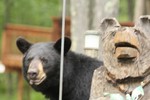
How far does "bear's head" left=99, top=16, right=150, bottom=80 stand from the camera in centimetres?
549

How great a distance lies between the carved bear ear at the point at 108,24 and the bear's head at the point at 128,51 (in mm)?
52

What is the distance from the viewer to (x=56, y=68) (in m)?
8.01

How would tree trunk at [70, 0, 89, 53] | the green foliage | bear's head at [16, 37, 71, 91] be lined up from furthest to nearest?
the green foliage
tree trunk at [70, 0, 89, 53]
bear's head at [16, 37, 71, 91]

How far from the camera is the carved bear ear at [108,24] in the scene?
577 cm

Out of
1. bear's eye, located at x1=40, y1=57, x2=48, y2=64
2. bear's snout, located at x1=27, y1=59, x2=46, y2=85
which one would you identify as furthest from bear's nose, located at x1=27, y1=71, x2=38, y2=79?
bear's eye, located at x1=40, y1=57, x2=48, y2=64

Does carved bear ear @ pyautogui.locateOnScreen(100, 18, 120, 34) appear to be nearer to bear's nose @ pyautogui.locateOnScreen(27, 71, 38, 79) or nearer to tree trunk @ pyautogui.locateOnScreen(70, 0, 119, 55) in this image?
bear's nose @ pyautogui.locateOnScreen(27, 71, 38, 79)

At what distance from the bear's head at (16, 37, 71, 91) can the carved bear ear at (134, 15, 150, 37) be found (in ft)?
6.73

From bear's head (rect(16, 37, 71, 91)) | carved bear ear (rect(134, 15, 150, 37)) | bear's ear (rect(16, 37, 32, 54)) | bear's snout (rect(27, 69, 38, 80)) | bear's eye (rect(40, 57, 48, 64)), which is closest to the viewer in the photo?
carved bear ear (rect(134, 15, 150, 37))

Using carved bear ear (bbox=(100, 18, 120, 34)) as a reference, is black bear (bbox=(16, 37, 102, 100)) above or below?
below

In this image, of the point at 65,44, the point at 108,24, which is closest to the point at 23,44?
the point at 65,44

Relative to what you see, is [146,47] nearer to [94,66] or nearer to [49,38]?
[94,66]

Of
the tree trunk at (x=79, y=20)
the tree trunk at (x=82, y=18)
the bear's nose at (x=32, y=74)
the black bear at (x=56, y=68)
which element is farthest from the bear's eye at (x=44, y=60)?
the tree trunk at (x=79, y=20)

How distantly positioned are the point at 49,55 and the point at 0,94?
88.4 feet

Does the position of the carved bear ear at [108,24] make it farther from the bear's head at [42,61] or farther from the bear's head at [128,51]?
the bear's head at [42,61]
